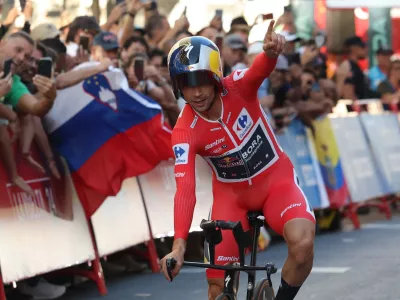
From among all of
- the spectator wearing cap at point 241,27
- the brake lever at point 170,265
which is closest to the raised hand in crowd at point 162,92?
the spectator wearing cap at point 241,27

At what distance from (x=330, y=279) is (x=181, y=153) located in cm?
416

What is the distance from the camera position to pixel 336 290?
9.64 metres

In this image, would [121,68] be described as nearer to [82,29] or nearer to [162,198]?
[82,29]

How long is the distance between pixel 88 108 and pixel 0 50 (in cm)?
143

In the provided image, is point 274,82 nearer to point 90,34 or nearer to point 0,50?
point 90,34

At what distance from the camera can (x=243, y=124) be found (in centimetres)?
699

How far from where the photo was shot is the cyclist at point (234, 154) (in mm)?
6492

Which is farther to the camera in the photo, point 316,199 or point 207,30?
point 316,199

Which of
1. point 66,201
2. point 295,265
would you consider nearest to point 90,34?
point 66,201

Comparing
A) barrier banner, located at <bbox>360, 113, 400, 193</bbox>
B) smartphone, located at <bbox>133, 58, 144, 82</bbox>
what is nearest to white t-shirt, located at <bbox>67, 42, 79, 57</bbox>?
smartphone, located at <bbox>133, 58, 144, 82</bbox>

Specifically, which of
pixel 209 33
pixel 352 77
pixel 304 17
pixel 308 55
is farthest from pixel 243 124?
pixel 304 17

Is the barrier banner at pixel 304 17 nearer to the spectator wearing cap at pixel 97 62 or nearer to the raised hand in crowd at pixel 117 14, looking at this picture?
the raised hand in crowd at pixel 117 14

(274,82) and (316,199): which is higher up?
(274,82)

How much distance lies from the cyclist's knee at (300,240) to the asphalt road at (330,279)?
8.91 feet
